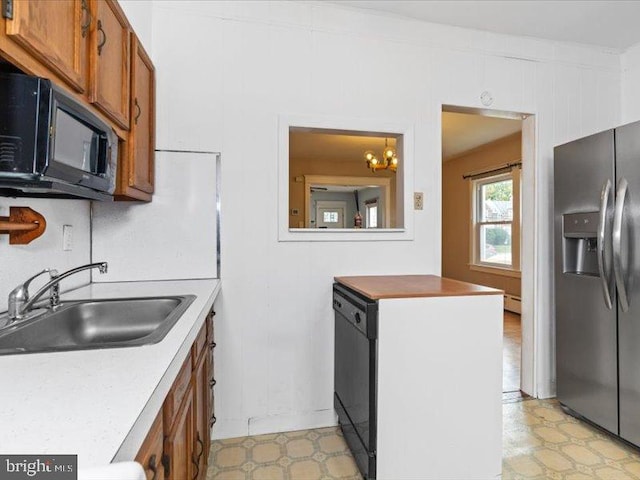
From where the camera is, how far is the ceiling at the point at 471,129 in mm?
3996

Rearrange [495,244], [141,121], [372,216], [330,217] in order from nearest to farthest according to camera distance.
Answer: [141,121]
[495,244]
[372,216]
[330,217]

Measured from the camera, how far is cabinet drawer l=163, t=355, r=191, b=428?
0.88 metres

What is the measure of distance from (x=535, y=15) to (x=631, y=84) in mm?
1051

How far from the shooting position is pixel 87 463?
47cm

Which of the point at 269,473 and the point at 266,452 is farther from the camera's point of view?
the point at 266,452

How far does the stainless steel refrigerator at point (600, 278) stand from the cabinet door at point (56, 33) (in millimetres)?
2478

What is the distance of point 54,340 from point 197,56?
5.36 ft

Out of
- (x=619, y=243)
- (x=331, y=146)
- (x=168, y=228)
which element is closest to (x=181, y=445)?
(x=168, y=228)

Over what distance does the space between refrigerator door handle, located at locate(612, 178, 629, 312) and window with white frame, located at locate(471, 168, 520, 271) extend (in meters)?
3.01

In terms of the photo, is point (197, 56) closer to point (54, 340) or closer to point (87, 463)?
point (54, 340)

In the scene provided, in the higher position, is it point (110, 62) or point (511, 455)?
point (110, 62)

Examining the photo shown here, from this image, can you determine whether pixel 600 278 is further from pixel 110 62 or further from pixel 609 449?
pixel 110 62

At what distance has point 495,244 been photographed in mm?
5305

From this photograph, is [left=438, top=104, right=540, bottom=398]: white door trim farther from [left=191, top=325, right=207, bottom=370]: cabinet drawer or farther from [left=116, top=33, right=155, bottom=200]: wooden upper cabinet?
[left=191, top=325, right=207, bottom=370]: cabinet drawer
